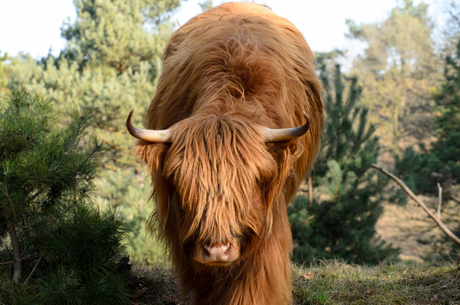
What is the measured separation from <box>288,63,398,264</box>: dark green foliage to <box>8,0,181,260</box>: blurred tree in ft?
17.5

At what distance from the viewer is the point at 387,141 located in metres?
24.8

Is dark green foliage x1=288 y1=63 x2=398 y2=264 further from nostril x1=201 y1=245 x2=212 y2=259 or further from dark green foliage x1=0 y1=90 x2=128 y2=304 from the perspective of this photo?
nostril x1=201 y1=245 x2=212 y2=259

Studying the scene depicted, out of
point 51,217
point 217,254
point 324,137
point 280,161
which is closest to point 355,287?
point 280,161

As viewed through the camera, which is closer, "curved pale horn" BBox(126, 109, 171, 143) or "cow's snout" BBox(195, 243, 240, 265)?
"cow's snout" BBox(195, 243, 240, 265)

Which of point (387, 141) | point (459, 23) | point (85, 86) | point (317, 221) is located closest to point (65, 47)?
point (85, 86)

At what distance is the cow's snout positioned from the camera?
197 centimetres

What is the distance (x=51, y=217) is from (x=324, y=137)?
6.44 meters

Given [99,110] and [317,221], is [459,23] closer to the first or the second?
[317,221]

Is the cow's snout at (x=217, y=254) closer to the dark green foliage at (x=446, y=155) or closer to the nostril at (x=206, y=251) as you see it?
the nostril at (x=206, y=251)

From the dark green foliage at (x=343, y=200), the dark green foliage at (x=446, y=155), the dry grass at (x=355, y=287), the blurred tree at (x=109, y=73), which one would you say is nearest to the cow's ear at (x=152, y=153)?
the dry grass at (x=355, y=287)

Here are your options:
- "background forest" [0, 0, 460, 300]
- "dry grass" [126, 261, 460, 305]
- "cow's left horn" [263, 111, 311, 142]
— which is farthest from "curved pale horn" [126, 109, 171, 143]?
"dry grass" [126, 261, 460, 305]

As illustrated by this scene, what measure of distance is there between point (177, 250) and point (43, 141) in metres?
1.27

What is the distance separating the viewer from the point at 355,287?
11.3 feet

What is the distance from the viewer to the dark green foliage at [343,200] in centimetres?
778
